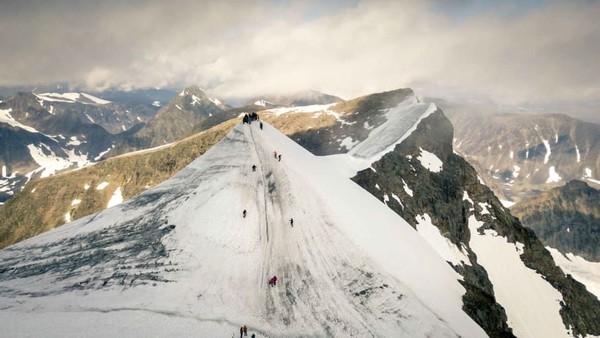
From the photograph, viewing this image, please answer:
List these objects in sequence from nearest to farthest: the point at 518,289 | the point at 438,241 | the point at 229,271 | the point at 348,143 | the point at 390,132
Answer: the point at 229,271 → the point at 438,241 → the point at 518,289 → the point at 390,132 → the point at 348,143

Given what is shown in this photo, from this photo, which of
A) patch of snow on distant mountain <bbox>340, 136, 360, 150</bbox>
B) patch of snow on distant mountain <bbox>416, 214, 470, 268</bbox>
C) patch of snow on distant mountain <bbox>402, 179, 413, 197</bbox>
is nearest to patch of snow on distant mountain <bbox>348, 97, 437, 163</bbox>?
patch of snow on distant mountain <bbox>340, 136, 360, 150</bbox>

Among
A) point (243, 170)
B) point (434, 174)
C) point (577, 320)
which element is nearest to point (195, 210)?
point (243, 170)

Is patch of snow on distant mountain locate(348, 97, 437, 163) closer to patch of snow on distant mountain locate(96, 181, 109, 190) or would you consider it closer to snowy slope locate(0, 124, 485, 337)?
snowy slope locate(0, 124, 485, 337)

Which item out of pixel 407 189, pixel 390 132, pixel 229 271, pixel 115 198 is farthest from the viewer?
pixel 115 198

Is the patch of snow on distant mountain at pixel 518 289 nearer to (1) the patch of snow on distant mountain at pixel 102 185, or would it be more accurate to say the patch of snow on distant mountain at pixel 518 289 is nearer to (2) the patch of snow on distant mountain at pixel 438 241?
(2) the patch of snow on distant mountain at pixel 438 241

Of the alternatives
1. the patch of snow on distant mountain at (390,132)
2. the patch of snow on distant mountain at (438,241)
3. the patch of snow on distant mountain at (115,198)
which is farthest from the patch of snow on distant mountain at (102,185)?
the patch of snow on distant mountain at (438,241)

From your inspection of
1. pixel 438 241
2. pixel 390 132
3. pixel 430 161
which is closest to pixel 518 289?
pixel 438 241

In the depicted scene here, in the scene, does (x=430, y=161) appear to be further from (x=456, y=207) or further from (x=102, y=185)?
(x=102, y=185)
